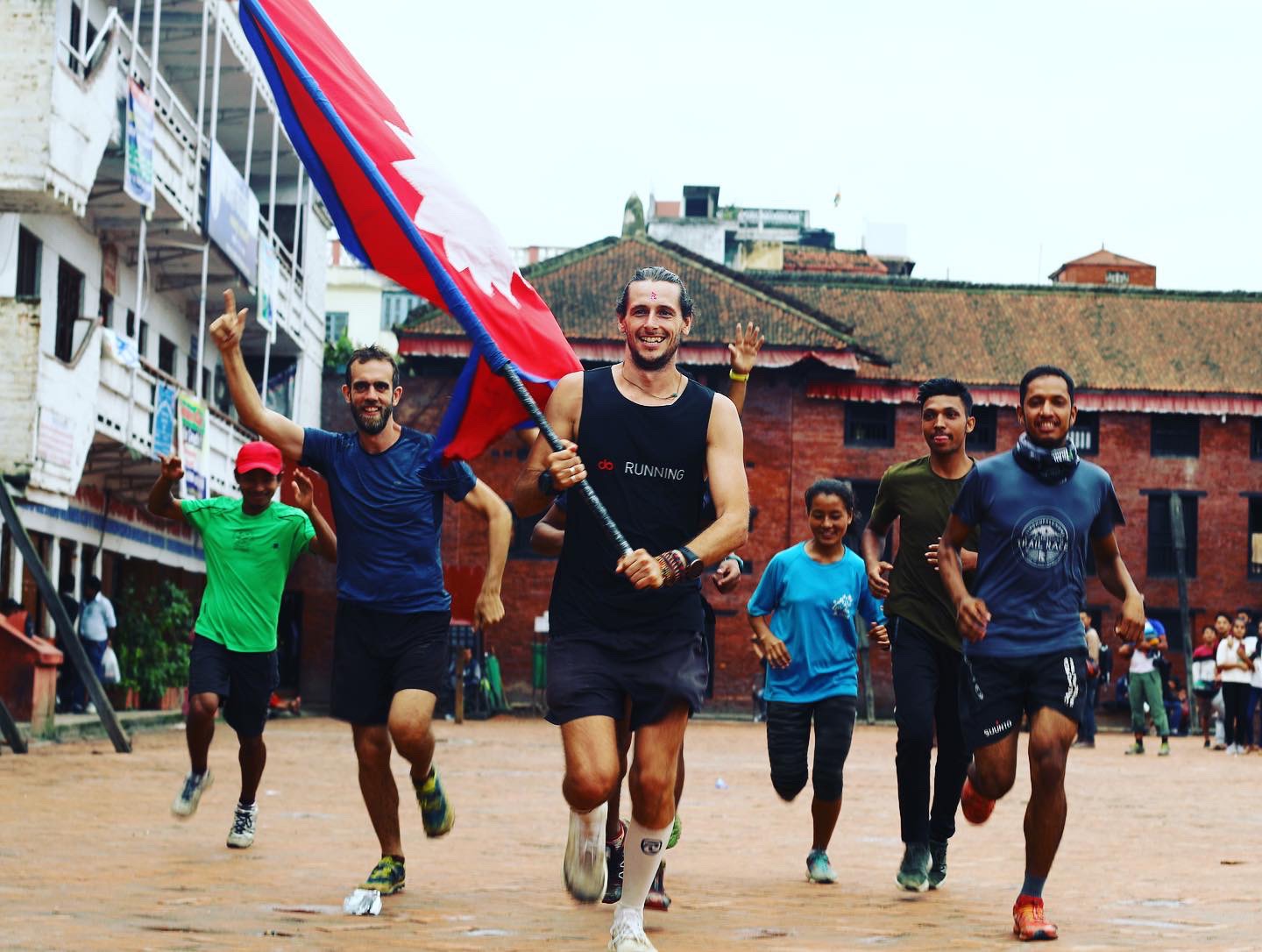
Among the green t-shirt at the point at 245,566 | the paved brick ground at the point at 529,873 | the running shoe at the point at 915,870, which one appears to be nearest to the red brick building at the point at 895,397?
the paved brick ground at the point at 529,873

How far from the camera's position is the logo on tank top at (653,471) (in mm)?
6672

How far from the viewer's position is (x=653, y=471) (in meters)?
6.68

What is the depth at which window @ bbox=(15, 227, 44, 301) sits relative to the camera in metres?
25.5

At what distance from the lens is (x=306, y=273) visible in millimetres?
43875

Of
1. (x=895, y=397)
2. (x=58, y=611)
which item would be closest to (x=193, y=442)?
(x=58, y=611)

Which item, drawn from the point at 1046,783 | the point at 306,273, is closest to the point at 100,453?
the point at 306,273

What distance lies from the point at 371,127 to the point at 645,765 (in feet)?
11.3

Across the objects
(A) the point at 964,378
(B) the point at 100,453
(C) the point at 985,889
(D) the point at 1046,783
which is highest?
(A) the point at 964,378

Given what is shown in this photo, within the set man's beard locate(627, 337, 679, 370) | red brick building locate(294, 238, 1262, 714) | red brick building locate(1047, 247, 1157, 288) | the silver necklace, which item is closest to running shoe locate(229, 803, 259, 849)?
the silver necklace

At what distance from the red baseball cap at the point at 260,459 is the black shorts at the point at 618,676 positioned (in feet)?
12.2

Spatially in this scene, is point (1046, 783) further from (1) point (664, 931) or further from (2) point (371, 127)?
(2) point (371, 127)

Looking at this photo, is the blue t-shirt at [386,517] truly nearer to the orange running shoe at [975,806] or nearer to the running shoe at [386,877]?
the running shoe at [386,877]

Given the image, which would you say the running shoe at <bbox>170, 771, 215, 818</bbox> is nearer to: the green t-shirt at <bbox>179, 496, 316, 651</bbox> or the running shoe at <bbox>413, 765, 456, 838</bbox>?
the green t-shirt at <bbox>179, 496, 316, 651</bbox>

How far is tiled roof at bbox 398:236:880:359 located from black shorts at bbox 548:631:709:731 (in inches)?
1661
